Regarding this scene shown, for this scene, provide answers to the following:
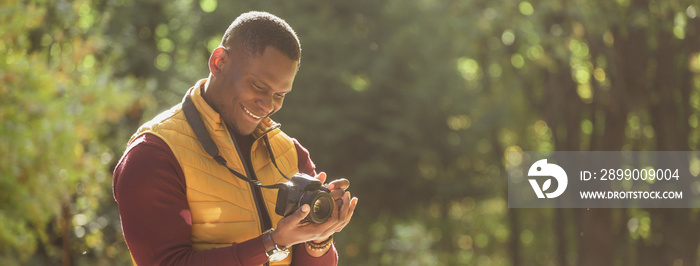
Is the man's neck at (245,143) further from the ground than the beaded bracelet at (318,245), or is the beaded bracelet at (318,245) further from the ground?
the man's neck at (245,143)

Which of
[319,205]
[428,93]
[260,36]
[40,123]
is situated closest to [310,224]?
[319,205]

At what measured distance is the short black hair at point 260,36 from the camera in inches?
83.5

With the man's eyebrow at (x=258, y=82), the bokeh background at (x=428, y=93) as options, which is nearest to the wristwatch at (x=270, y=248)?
the man's eyebrow at (x=258, y=82)

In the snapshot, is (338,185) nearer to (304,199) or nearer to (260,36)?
(304,199)

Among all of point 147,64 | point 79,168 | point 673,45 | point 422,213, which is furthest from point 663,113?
point 79,168

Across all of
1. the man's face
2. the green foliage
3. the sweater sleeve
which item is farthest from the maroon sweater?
the green foliage

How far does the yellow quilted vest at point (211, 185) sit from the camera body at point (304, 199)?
0.36ft

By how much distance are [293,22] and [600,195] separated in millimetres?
5158

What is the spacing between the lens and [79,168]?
6082mm

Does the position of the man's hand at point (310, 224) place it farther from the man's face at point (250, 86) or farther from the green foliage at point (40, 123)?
the green foliage at point (40, 123)

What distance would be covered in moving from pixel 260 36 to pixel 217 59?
0.15 m

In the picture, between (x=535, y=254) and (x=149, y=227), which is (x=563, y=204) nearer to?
(x=535, y=254)

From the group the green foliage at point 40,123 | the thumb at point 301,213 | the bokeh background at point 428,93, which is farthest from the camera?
the bokeh background at point 428,93

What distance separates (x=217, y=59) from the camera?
2174 mm
